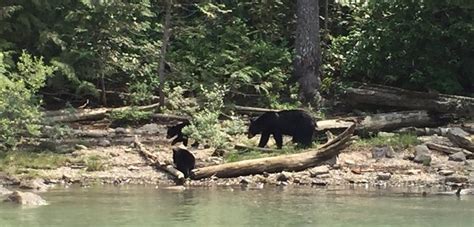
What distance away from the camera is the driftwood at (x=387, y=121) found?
14633mm

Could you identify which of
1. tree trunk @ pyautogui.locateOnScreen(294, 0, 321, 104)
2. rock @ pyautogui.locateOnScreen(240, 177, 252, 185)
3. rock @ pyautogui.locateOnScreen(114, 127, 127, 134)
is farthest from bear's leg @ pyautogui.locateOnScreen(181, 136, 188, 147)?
tree trunk @ pyautogui.locateOnScreen(294, 0, 321, 104)

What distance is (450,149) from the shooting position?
13.5 metres

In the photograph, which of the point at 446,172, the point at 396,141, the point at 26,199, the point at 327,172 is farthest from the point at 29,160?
the point at 446,172

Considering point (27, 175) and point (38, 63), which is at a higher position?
point (38, 63)

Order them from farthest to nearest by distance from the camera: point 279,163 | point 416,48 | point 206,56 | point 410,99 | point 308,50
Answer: point 206,56, point 308,50, point 416,48, point 410,99, point 279,163

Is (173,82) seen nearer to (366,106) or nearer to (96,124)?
(96,124)

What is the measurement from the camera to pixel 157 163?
13.0 meters

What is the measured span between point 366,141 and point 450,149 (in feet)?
5.19

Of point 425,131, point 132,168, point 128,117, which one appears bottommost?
point 132,168

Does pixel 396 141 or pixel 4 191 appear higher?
pixel 396 141

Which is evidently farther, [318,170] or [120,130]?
[120,130]

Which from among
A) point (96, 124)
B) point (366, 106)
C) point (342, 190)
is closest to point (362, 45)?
point (366, 106)

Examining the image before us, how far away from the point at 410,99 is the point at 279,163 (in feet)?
17.2

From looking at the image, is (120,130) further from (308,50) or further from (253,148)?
(308,50)
